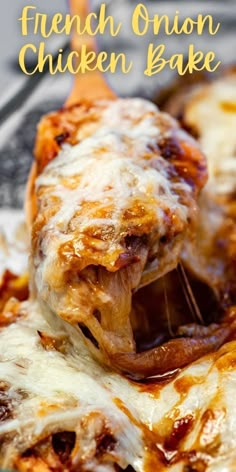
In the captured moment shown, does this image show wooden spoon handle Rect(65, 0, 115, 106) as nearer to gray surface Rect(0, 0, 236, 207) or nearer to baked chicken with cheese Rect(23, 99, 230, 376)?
Result: gray surface Rect(0, 0, 236, 207)

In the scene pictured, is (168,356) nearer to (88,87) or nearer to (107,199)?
(107,199)

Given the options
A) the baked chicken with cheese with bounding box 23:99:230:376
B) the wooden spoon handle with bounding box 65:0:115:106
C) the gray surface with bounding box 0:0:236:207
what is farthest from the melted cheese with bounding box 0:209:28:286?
the wooden spoon handle with bounding box 65:0:115:106

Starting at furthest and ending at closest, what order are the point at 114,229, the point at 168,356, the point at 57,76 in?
the point at 57,76
the point at 168,356
the point at 114,229

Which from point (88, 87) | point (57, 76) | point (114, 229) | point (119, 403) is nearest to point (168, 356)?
point (119, 403)

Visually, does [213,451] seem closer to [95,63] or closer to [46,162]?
[46,162]

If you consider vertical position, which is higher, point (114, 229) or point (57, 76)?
point (57, 76)

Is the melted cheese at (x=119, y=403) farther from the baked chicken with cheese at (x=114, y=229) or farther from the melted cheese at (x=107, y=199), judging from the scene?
the melted cheese at (x=107, y=199)

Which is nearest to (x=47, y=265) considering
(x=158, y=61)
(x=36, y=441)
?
(x=36, y=441)
